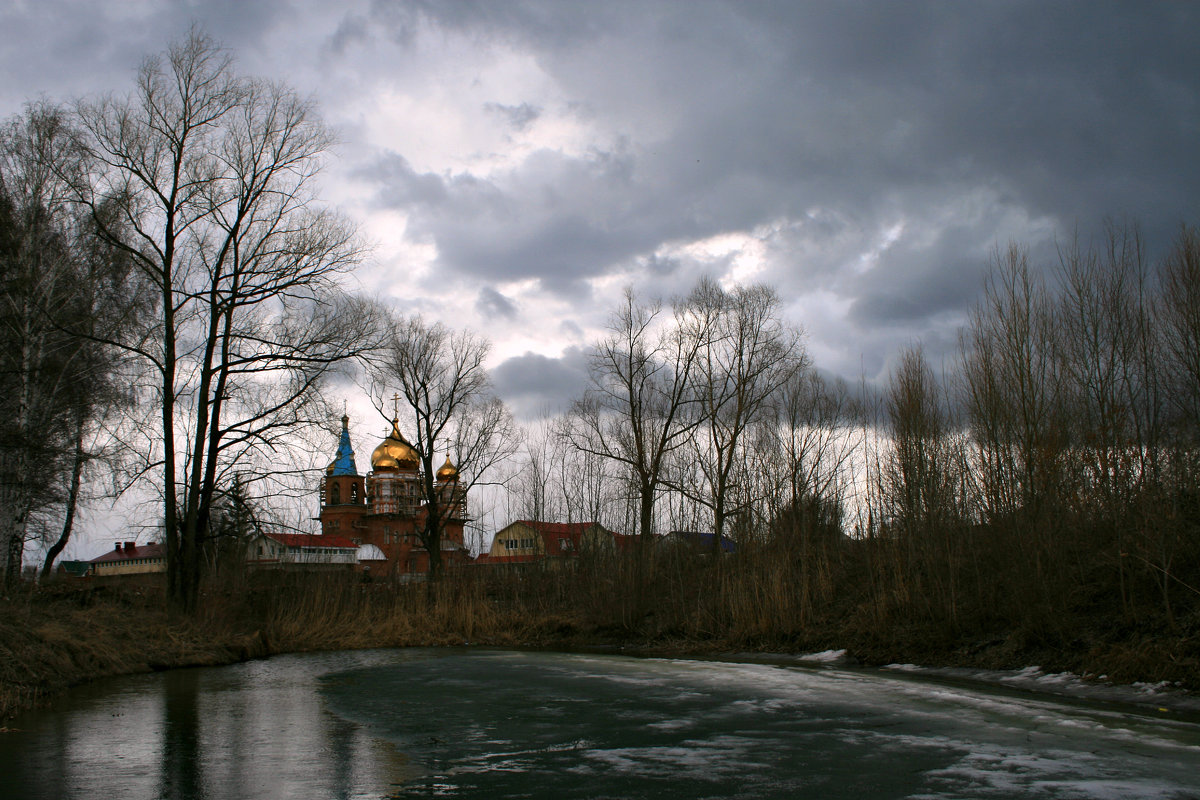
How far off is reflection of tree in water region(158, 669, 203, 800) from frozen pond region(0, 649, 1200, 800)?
24 millimetres

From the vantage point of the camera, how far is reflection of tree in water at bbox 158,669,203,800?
5.43 metres

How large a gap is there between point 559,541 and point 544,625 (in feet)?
14.2

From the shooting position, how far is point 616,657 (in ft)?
57.5

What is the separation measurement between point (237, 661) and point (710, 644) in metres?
9.72

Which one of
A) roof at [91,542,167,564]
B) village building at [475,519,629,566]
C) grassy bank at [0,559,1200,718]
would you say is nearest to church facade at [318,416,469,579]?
roof at [91,542,167,564]

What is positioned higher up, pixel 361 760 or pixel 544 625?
pixel 361 760

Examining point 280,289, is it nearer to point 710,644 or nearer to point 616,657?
point 616,657

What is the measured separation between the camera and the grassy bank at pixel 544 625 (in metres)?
10.7

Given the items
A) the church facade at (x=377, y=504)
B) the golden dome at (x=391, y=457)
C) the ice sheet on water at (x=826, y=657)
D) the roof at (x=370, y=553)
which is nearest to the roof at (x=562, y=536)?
the ice sheet on water at (x=826, y=657)

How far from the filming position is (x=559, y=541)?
90.6 feet

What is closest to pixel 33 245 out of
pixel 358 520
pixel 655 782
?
pixel 655 782

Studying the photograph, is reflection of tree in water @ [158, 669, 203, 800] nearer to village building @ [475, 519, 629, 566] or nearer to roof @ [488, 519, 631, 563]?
village building @ [475, 519, 629, 566]

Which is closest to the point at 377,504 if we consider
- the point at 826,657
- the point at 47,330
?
the point at 47,330

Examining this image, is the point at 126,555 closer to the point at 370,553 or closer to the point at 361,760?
the point at 370,553
